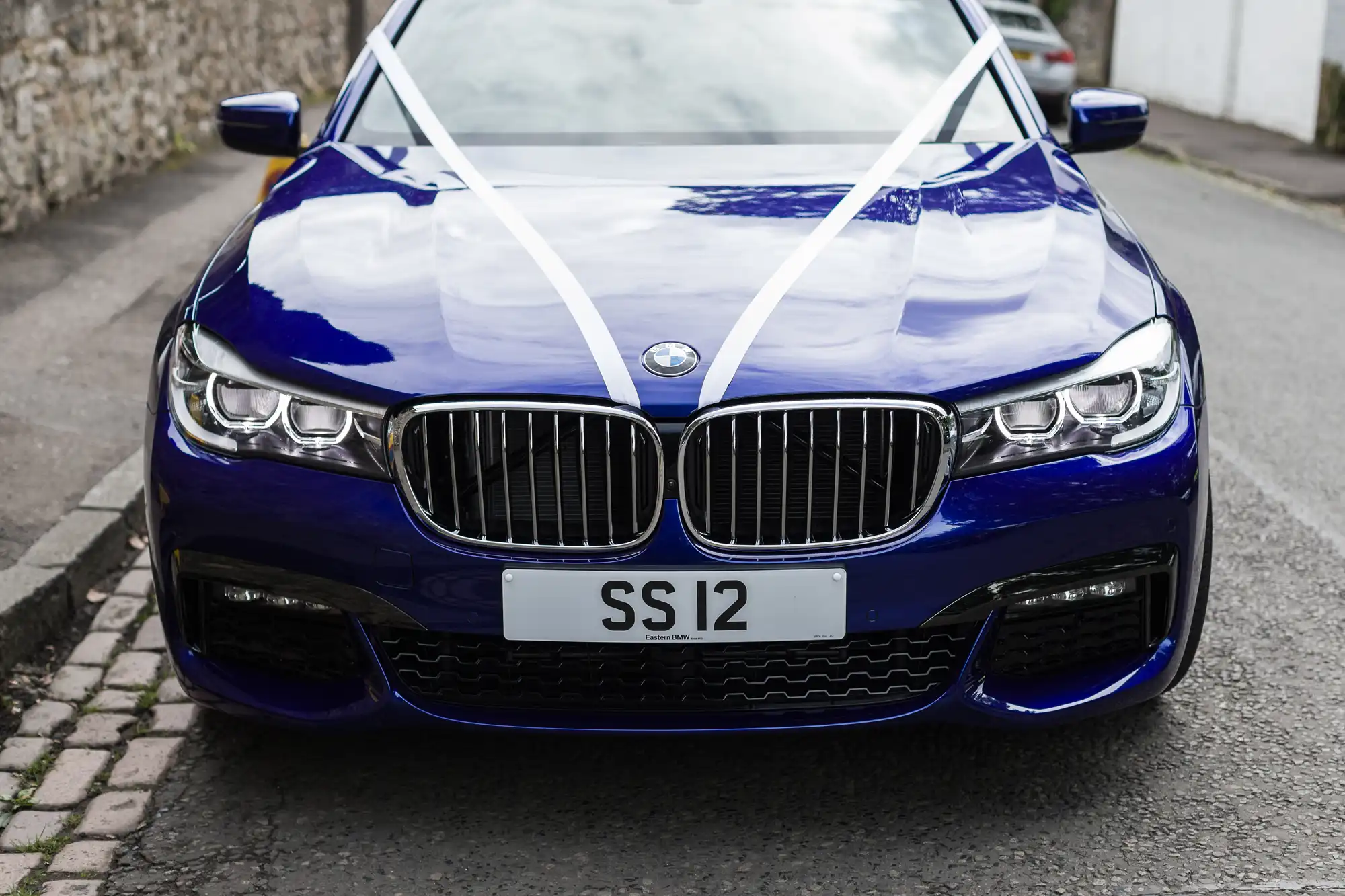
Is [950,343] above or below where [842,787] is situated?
above

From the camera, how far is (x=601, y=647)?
9.40 feet

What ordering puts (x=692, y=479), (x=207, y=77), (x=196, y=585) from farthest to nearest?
(x=207, y=77) → (x=196, y=585) → (x=692, y=479)

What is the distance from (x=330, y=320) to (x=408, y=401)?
0.98ft

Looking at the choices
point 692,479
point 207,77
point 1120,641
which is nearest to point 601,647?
point 692,479

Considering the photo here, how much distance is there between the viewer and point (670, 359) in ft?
9.40

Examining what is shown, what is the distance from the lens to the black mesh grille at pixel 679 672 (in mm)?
2893

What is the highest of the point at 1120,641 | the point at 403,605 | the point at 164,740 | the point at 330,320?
the point at 330,320

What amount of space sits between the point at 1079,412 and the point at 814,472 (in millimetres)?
486

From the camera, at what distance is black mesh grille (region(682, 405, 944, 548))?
2.81 metres

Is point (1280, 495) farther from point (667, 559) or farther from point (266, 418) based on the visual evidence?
point (266, 418)

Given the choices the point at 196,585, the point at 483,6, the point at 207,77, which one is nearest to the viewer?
the point at 196,585

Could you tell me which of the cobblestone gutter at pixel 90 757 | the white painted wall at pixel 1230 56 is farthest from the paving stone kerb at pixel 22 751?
the white painted wall at pixel 1230 56

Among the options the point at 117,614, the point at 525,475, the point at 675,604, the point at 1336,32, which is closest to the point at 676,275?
the point at 525,475

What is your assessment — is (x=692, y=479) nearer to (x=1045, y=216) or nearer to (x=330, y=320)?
(x=330, y=320)
